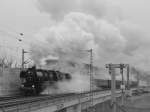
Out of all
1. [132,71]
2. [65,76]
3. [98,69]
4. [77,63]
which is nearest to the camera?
[65,76]

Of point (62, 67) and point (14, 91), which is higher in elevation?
point (62, 67)

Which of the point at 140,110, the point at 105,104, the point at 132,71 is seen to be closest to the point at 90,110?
the point at 105,104

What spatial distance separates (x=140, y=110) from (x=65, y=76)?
492 inches

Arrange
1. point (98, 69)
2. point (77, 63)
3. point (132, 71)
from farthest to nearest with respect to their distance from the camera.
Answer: point (132, 71) → point (98, 69) → point (77, 63)

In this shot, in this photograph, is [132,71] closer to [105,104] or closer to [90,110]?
[105,104]

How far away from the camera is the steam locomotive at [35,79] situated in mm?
26031

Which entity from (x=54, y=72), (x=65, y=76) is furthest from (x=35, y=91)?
(x=65, y=76)

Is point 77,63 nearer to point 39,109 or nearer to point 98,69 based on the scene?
point 98,69

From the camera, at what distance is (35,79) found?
26453 millimetres

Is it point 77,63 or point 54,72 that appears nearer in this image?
point 54,72

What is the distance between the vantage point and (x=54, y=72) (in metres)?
28.0

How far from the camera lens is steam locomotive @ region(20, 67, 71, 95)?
85.4 feet

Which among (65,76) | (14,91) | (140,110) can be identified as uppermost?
(65,76)

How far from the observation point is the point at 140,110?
3459 centimetres
